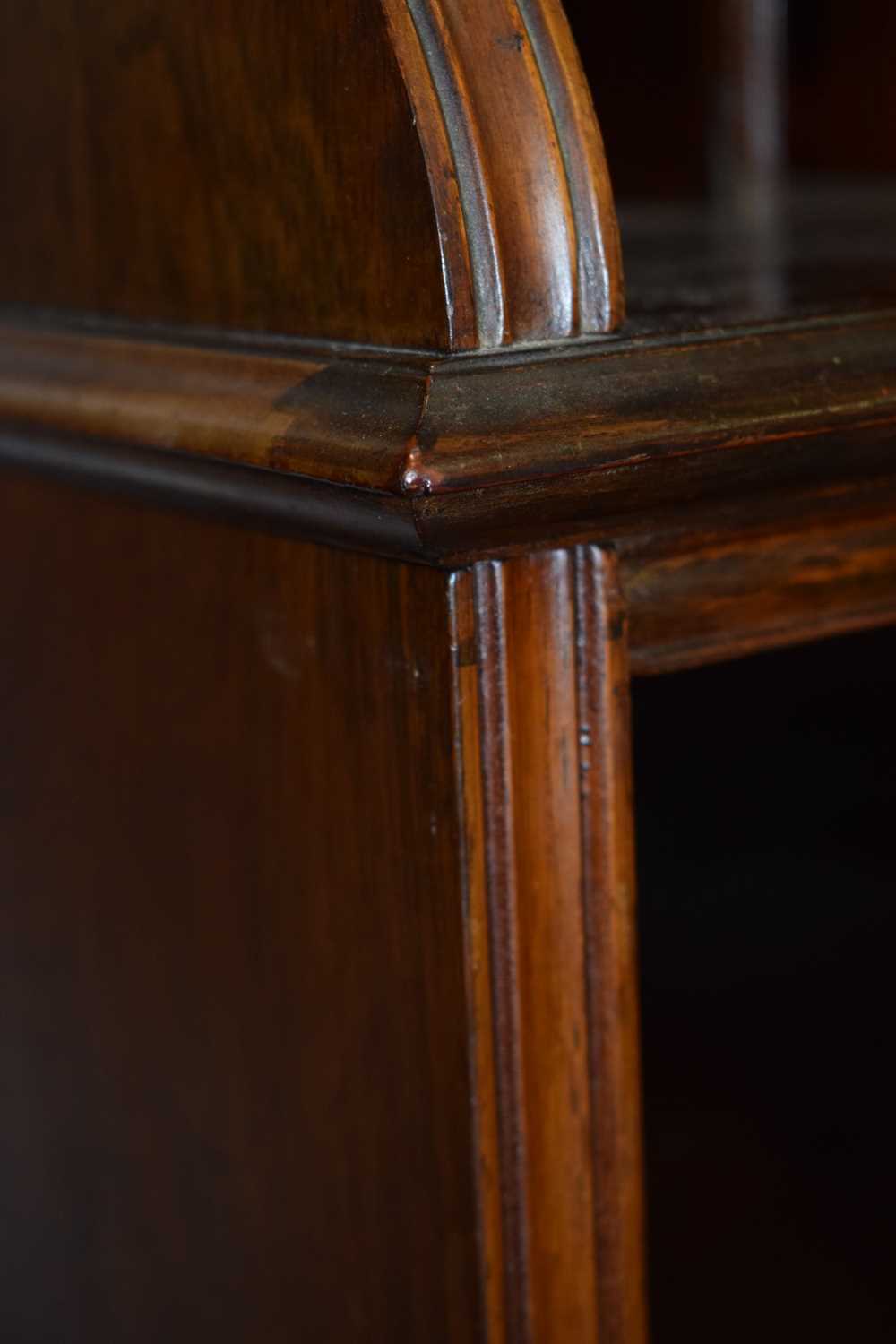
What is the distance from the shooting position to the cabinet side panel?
479 mm

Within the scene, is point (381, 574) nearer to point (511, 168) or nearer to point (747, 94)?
point (511, 168)

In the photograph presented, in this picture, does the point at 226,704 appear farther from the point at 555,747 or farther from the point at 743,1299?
the point at 743,1299

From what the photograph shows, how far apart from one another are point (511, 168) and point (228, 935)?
0.28m

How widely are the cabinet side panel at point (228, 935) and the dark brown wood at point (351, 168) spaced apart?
0.07 metres

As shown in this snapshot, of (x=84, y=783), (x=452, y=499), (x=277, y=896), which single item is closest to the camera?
(x=452, y=499)

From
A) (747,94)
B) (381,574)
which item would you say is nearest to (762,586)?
(381,574)

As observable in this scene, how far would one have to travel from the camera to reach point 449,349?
42 cm

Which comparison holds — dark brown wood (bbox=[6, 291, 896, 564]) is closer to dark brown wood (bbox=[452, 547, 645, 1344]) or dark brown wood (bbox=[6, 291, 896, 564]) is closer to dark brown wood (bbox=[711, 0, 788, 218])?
dark brown wood (bbox=[452, 547, 645, 1344])

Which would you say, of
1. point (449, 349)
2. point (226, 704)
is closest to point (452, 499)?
point (449, 349)

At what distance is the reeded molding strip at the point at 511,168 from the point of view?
1.36ft

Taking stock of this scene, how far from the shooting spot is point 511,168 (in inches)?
16.6

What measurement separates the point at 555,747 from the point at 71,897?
284 millimetres

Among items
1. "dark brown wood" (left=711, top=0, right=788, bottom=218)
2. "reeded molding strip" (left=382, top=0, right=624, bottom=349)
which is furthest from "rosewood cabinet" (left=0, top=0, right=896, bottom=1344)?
"dark brown wood" (left=711, top=0, right=788, bottom=218)

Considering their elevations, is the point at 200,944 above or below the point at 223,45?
below
